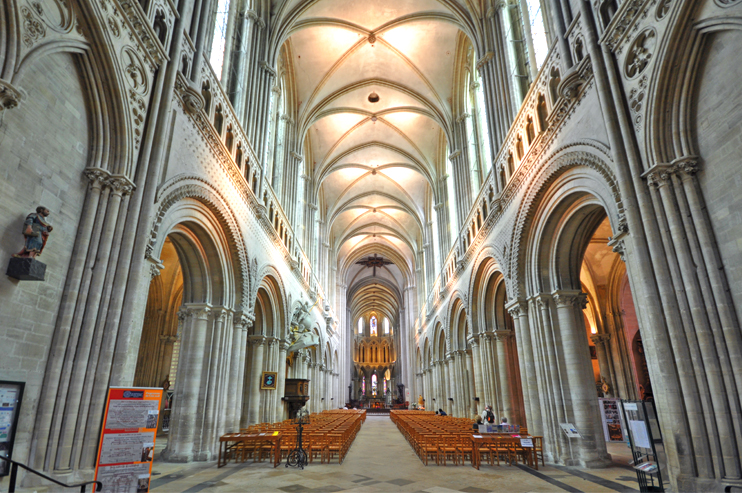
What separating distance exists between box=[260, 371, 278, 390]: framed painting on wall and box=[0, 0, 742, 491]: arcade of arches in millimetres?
425

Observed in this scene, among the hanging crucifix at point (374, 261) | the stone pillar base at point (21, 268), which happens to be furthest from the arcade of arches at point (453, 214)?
the hanging crucifix at point (374, 261)

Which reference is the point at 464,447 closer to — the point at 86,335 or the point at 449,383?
the point at 86,335

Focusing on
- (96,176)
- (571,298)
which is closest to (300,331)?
(571,298)

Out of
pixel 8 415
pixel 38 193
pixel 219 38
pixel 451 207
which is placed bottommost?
pixel 8 415

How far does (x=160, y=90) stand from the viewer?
807 cm

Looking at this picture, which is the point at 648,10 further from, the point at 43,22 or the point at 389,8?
the point at 389,8

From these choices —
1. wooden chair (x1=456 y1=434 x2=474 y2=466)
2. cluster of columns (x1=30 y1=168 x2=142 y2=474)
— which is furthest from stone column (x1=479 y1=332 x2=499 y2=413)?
cluster of columns (x1=30 y1=168 x2=142 y2=474)

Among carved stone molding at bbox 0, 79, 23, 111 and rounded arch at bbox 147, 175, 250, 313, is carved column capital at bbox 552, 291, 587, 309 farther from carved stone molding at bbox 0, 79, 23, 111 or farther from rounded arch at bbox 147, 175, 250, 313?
carved stone molding at bbox 0, 79, 23, 111

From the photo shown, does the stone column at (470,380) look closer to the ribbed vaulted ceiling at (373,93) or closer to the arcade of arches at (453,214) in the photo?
the arcade of arches at (453,214)

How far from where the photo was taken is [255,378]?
15305 millimetres

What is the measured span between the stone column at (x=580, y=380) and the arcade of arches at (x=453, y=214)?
0.05 metres

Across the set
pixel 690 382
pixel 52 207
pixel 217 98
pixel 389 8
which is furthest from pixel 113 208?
pixel 389 8

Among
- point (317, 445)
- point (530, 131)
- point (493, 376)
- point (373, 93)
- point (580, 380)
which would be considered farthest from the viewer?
point (373, 93)

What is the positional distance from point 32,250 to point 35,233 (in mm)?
209
